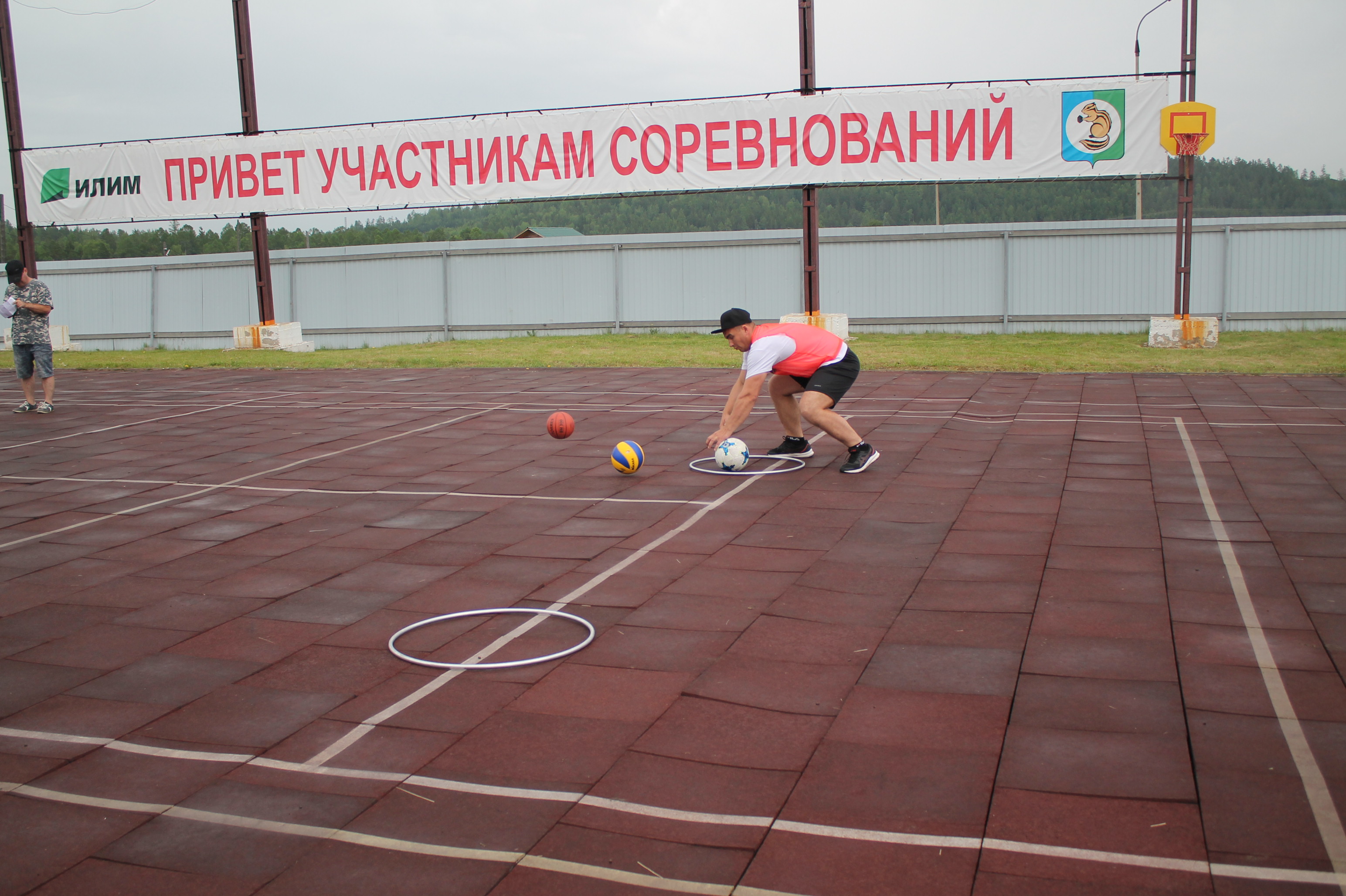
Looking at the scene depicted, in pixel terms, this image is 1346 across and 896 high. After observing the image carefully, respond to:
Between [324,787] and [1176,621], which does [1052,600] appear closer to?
[1176,621]

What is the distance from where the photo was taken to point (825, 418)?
827 cm

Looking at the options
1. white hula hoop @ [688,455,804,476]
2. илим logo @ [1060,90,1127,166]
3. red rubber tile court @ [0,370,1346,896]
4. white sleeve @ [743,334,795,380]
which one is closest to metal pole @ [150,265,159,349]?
red rubber tile court @ [0,370,1346,896]

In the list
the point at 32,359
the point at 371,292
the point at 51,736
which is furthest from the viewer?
the point at 371,292

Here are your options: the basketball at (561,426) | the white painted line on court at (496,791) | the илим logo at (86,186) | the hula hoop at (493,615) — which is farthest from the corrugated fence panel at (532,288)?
the white painted line on court at (496,791)

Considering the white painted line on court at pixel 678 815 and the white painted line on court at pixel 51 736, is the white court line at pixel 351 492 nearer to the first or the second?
the white painted line on court at pixel 51 736

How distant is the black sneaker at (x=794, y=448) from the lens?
9.01m

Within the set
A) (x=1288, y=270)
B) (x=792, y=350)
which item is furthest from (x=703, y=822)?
(x=1288, y=270)

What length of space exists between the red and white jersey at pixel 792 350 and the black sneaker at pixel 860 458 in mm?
736

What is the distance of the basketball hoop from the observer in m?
17.4

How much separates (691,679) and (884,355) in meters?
14.6

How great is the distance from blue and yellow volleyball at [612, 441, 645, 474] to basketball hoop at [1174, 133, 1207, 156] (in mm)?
13448

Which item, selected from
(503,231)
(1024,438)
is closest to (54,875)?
(1024,438)

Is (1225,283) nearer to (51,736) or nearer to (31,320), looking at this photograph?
(31,320)

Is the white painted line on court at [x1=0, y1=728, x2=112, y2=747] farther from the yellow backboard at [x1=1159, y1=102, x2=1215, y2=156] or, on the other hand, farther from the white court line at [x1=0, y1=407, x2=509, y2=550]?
the yellow backboard at [x1=1159, y1=102, x2=1215, y2=156]
